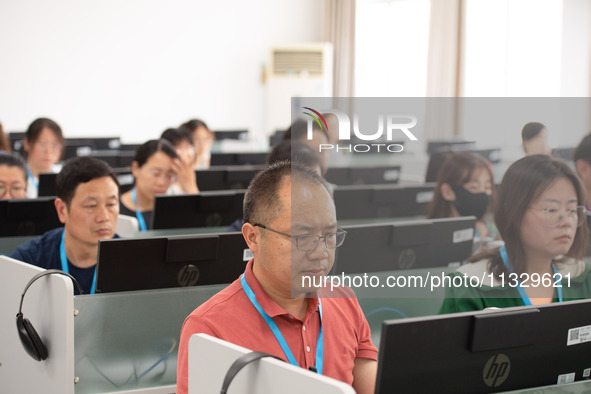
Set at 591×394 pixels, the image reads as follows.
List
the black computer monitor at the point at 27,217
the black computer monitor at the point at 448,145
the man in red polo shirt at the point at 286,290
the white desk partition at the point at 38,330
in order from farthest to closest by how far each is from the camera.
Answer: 1. the black computer monitor at the point at 448,145
2. the black computer monitor at the point at 27,217
3. the white desk partition at the point at 38,330
4. the man in red polo shirt at the point at 286,290

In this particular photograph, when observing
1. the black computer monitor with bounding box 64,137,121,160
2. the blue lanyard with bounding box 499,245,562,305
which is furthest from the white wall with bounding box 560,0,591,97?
the blue lanyard with bounding box 499,245,562,305

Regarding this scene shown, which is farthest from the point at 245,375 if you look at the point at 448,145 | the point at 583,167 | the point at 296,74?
the point at 296,74

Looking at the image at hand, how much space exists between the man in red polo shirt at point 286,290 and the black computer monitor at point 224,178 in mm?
2960

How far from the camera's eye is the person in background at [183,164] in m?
4.60

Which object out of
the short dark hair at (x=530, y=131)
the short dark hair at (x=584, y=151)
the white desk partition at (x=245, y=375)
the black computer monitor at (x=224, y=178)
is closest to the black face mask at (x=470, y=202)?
the short dark hair at (x=584, y=151)

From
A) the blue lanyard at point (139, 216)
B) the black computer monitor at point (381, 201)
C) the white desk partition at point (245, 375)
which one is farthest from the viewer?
the blue lanyard at point (139, 216)

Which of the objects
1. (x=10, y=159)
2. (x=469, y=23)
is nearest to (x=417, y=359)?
(x=10, y=159)

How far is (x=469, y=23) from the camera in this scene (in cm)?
957

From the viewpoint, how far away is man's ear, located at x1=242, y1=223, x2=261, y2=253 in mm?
1794

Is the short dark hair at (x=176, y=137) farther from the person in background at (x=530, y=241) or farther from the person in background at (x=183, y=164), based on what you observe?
the person in background at (x=530, y=241)

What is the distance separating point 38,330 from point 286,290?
2.99 feet

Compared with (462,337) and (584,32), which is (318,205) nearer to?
(462,337)

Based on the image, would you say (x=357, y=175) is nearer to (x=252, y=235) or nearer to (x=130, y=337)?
(x=130, y=337)

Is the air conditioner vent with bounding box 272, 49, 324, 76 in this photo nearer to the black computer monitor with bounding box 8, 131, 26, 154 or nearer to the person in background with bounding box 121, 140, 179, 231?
the black computer monitor with bounding box 8, 131, 26, 154
